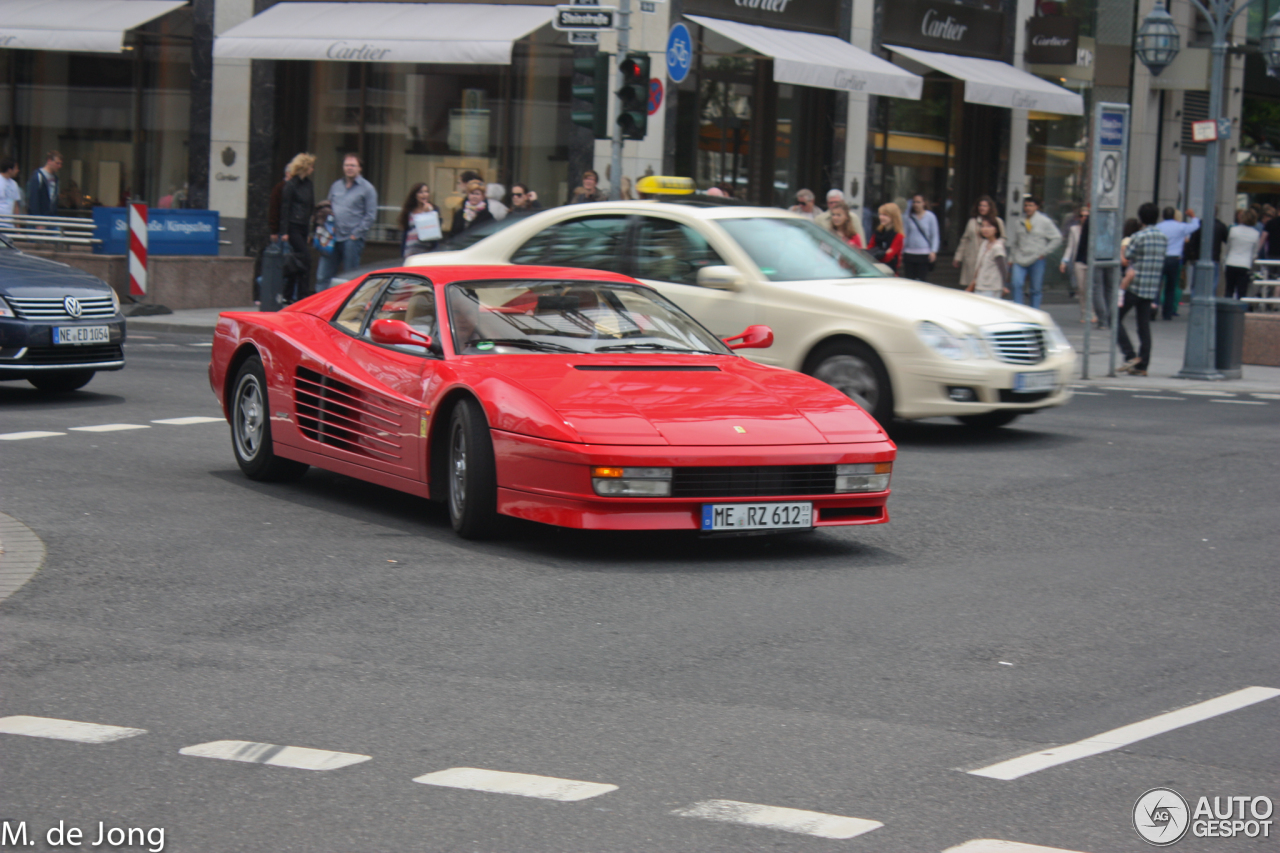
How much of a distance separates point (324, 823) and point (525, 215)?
35.3 ft

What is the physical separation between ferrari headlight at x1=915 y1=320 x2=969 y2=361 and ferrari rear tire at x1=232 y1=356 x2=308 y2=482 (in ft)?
14.4

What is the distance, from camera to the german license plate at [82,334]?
1243cm

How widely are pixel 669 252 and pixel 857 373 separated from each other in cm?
183

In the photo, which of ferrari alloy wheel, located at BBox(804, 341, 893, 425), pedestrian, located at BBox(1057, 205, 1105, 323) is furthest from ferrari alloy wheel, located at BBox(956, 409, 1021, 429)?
pedestrian, located at BBox(1057, 205, 1105, 323)

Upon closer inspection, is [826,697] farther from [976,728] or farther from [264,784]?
[264,784]

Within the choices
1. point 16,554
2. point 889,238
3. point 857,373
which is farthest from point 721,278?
point 889,238

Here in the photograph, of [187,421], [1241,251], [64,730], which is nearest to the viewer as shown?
[64,730]

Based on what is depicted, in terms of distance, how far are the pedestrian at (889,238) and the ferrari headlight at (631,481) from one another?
13.5 m

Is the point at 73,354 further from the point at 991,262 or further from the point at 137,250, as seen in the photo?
the point at 991,262

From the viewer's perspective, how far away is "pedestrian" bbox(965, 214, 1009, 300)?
19.4 m

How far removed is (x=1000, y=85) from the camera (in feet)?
98.1

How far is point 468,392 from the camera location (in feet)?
25.3

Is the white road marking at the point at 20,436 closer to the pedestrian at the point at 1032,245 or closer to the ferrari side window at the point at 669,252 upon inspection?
the ferrari side window at the point at 669,252

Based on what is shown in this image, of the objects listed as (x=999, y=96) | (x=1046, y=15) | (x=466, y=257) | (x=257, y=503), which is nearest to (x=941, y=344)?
(x=466, y=257)
